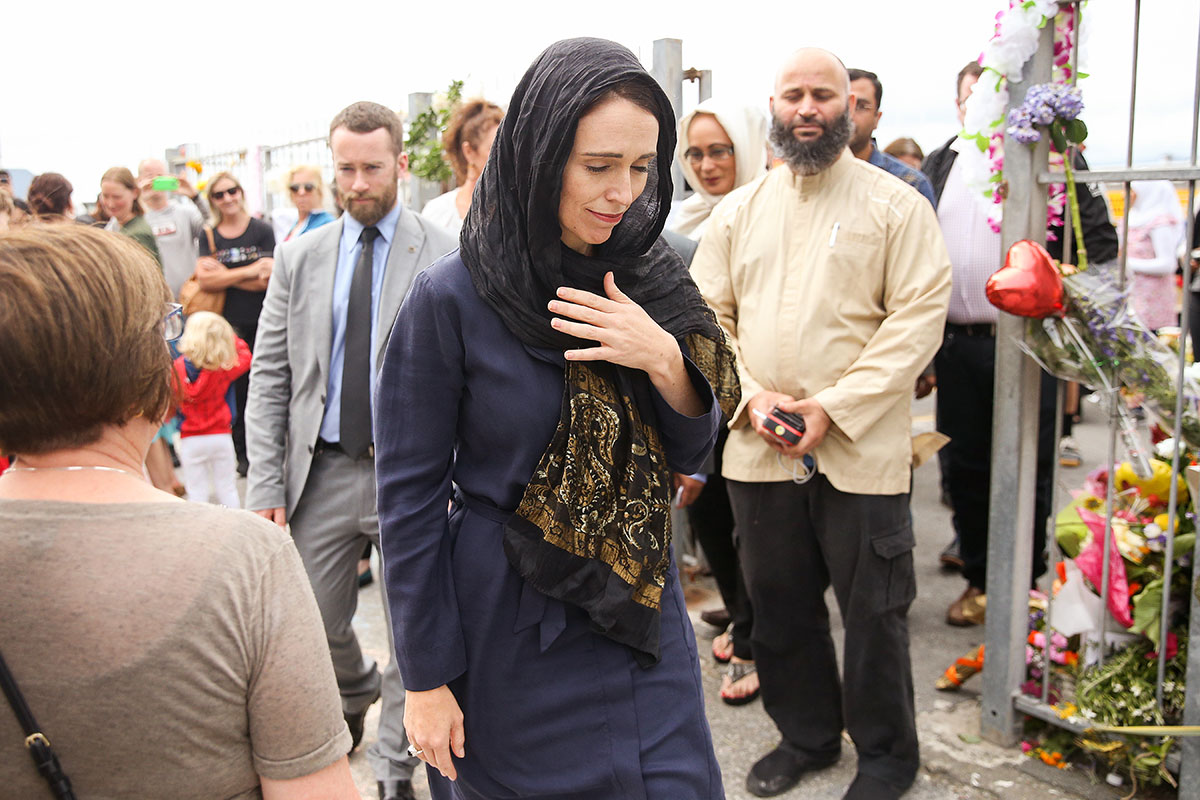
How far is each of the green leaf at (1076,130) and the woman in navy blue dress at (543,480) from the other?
1.75 metres

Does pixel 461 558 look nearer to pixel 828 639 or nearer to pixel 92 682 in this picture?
pixel 92 682

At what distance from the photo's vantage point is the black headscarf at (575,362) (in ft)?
5.85

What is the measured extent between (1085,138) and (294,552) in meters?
2.73

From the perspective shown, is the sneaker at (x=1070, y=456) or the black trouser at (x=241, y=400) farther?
the sneaker at (x=1070, y=456)

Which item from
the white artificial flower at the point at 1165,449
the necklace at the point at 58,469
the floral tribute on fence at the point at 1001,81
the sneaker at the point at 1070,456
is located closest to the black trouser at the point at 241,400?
the floral tribute on fence at the point at 1001,81

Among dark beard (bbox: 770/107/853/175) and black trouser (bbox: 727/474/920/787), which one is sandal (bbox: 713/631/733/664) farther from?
dark beard (bbox: 770/107/853/175)

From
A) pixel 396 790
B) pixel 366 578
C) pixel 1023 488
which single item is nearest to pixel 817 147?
pixel 1023 488

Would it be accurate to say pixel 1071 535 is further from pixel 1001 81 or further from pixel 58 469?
pixel 58 469

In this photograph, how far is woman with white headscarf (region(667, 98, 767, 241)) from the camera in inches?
166

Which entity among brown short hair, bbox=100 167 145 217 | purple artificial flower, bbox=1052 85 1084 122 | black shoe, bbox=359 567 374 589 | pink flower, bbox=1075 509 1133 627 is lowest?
black shoe, bbox=359 567 374 589

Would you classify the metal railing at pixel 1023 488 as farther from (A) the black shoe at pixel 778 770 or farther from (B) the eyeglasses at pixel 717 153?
(B) the eyeglasses at pixel 717 153

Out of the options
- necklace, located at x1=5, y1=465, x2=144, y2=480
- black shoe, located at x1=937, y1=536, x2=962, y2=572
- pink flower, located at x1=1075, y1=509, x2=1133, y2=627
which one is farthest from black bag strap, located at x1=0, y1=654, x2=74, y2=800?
black shoe, located at x1=937, y1=536, x2=962, y2=572

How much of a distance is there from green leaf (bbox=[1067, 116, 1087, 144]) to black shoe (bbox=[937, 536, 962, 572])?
266 centimetres

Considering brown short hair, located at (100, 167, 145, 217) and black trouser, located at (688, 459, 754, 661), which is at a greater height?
brown short hair, located at (100, 167, 145, 217)
